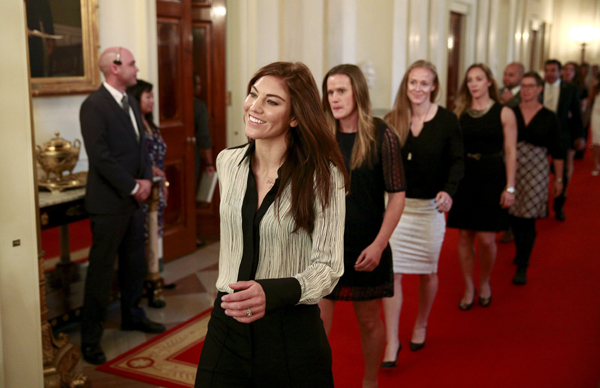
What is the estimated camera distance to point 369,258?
2795mm

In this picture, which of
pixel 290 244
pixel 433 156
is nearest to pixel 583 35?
pixel 433 156

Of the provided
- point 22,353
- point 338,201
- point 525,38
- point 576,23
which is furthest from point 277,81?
point 576,23

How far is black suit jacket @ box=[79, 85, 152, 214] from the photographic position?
3.71 metres

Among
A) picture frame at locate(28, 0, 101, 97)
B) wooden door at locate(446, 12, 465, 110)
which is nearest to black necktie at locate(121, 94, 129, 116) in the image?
picture frame at locate(28, 0, 101, 97)

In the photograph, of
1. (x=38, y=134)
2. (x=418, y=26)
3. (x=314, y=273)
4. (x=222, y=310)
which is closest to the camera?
(x=314, y=273)

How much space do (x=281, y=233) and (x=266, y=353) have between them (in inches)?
13.8

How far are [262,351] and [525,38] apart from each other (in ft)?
51.5

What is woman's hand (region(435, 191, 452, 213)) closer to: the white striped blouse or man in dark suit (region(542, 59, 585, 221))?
the white striped blouse

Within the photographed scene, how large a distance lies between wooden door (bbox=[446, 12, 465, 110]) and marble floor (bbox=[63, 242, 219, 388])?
6926 millimetres

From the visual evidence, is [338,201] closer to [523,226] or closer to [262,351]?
[262,351]

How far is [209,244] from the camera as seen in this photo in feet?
21.5

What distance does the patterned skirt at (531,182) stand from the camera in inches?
203

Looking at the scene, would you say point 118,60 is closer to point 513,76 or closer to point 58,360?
point 58,360

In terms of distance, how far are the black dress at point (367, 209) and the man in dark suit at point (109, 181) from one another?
1558mm
